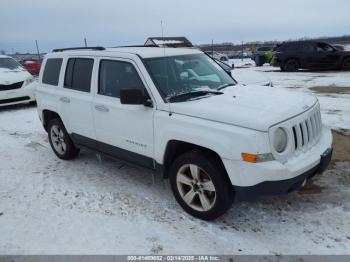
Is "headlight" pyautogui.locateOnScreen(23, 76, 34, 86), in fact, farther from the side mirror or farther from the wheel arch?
the side mirror

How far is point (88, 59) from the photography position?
4.84 metres

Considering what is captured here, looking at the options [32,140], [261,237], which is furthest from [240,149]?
[32,140]

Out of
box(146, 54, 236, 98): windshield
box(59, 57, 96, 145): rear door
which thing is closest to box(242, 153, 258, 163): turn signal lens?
box(146, 54, 236, 98): windshield

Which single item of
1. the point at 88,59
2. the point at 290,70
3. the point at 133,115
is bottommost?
the point at 290,70

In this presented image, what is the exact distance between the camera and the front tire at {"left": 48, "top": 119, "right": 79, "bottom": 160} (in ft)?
18.1

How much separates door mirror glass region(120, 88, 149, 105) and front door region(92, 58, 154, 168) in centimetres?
18

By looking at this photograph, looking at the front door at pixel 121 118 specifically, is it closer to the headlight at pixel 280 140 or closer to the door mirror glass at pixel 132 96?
the door mirror glass at pixel 132 96

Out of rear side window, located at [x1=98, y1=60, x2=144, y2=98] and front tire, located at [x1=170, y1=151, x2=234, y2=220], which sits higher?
rear side window, located at [x1=98, y1=60, x2=144, y2=98]

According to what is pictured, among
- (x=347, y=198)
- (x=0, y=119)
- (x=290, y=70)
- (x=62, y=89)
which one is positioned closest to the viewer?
(x=347, y=198)

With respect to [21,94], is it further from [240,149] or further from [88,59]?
[240,149]

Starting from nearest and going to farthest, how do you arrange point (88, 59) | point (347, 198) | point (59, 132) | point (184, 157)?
point (184, 157) → point (347, 198) → point (88, 59) → point (59, 132)

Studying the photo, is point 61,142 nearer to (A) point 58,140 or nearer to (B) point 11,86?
(A) point 58,140

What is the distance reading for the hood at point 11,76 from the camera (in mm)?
9672

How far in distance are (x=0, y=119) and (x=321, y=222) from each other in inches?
334
